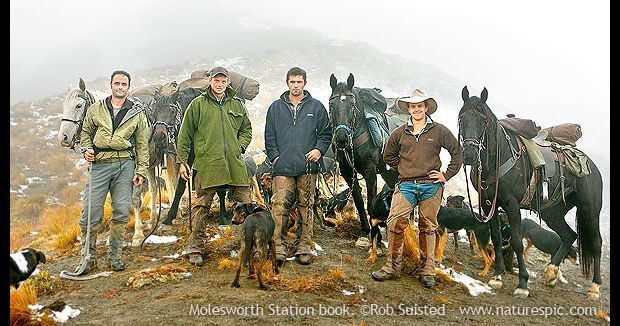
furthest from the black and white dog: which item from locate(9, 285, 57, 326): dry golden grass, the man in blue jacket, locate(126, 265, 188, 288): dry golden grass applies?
the man in blue jacket

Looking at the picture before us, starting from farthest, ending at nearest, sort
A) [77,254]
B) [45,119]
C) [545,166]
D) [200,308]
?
[45,119], [77,254], [545,166], [200,308]

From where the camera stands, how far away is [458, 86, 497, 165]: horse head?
17.6 feet

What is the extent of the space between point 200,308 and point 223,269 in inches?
55.7

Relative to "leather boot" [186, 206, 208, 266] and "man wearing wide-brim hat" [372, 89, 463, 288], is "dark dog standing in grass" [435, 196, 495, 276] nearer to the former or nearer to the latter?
"man wearing wide-brim hat" [372, 89, 463, 288]

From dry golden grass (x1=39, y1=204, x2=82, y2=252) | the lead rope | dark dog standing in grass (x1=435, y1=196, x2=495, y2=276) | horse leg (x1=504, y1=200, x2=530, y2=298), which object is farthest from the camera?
dry golden grass (x1=39, y1=204, x2=82, y2=252)

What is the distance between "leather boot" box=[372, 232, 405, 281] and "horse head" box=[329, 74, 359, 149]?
1.44 m

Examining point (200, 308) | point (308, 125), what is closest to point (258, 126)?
point (308, 125)

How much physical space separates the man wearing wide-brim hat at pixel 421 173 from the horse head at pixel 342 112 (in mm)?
663

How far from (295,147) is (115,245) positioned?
2817 mm

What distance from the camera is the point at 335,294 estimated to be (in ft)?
15.9

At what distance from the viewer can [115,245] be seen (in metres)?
5.64

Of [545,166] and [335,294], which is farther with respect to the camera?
[545,166]

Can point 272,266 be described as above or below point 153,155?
below
